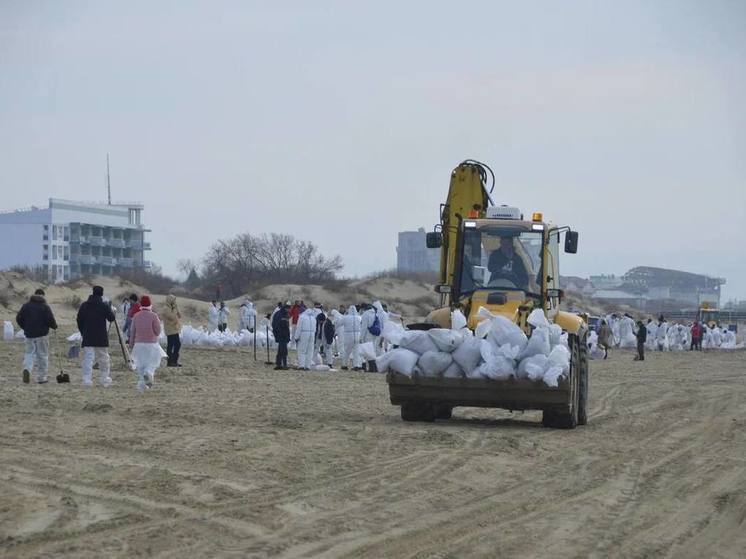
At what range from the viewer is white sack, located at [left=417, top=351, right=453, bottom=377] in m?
16.3

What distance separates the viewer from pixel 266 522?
9.04 meters

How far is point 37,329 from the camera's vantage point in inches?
872

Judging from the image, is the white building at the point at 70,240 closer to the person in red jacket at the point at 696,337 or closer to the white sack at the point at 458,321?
the person in red jacket at the point at 696,337

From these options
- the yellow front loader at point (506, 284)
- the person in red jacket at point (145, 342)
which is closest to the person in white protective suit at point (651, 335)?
the person in red jacket at point (145, 342)

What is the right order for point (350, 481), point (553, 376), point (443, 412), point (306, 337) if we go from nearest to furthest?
point (350, 481) → point (553, 376) → point (443, 412) → point (306, 337)

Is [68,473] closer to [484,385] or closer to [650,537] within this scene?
[650,537]

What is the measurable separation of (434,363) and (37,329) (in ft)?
27.7

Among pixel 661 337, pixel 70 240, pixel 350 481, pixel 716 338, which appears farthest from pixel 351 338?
pixel 70 240

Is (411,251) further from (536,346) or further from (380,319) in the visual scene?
(536,346)

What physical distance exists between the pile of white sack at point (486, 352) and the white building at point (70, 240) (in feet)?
323

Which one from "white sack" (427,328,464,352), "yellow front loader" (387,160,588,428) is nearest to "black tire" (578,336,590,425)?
"yellow front loader" (387,160,588,428)

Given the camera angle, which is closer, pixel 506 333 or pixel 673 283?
pixel 506 333

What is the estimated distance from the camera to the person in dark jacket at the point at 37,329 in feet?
72.6

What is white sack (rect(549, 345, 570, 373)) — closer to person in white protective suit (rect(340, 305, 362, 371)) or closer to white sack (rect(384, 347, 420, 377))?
white sack (rect(384, 347, 420, 377))
